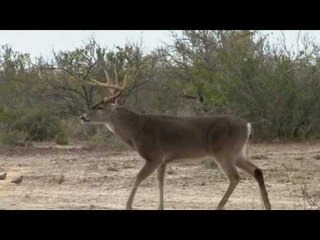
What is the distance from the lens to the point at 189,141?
9883mm

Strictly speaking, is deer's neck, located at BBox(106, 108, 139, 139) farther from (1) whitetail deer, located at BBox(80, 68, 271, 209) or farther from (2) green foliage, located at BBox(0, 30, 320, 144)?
(2) green foliage, located at BBox(0, 30, 320, 144)

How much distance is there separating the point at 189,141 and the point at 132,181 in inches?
118

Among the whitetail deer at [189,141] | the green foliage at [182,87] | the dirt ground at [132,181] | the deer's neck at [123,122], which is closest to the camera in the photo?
the whitetail deer at [189,141]

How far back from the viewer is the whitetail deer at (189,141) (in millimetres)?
9602

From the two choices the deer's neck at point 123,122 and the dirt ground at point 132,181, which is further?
the deer's neck at point 123,122

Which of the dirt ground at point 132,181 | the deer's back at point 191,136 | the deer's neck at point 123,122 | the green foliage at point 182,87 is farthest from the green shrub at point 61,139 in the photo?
the deer's back at point 191,136

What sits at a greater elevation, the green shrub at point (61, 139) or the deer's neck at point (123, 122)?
the deer's neck at point (123, 122)

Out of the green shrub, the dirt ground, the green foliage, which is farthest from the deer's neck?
the green shrub

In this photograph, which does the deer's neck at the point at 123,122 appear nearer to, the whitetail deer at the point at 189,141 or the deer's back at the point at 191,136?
the whitetail deer at the point at 189,141

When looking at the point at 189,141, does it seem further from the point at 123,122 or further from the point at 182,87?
the point at 182,87

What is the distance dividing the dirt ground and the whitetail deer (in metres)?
0.56

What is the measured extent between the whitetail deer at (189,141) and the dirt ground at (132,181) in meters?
0.56
